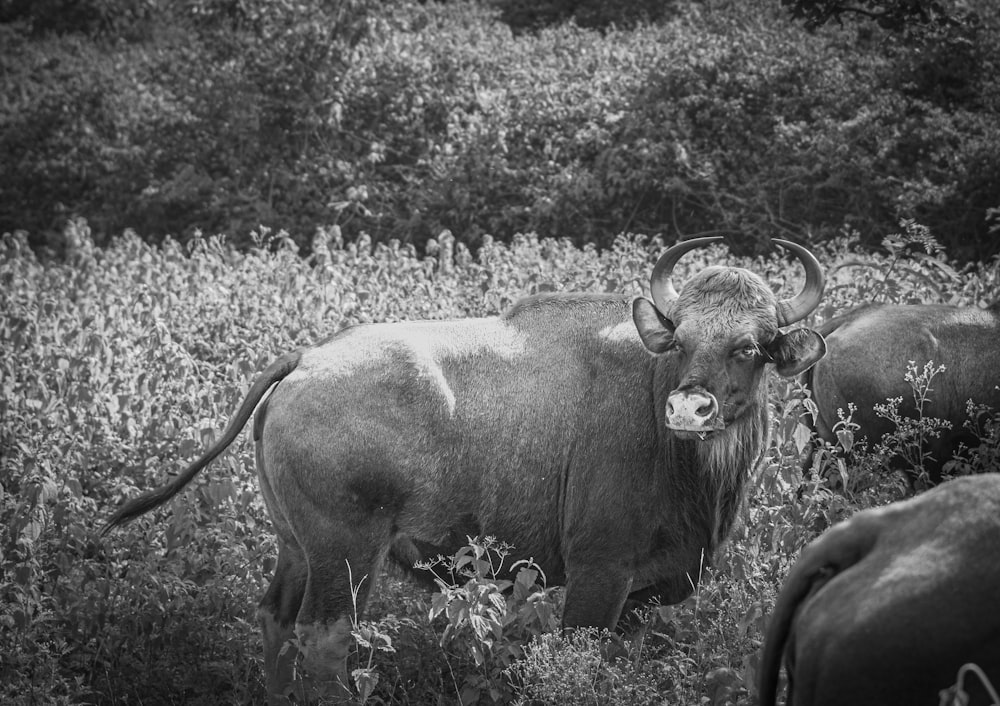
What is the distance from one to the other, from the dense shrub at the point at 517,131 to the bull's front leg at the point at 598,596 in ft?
28.3

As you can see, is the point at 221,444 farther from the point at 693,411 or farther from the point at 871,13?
the point at 871,13

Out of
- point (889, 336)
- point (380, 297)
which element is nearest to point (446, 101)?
point (380, 297)

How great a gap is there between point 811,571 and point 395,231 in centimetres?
1272

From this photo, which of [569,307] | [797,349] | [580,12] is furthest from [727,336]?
[580,12]

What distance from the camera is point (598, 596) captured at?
4.38 meters

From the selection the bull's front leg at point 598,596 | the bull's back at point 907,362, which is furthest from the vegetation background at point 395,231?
the bull's back at point 907,362

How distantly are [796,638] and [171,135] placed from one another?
16544mm

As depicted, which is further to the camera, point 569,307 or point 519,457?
point 569,307

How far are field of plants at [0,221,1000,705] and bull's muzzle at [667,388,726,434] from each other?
31.6 inches

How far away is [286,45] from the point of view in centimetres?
1582

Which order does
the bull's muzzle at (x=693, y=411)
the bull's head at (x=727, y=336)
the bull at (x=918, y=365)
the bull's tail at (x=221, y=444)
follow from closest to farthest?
the bull's muzzle at (x=693, y=411), the bull's head at (x=727, y=336), the bull's tail at (x=221, y=444), the bull at (x=918, y=365)

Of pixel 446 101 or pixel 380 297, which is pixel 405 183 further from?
pixel 380 297

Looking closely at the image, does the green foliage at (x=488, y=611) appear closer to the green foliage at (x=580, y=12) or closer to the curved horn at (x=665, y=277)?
the curved horn at (x=665, y=277)

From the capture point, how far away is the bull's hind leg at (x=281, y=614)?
4.61 metres
